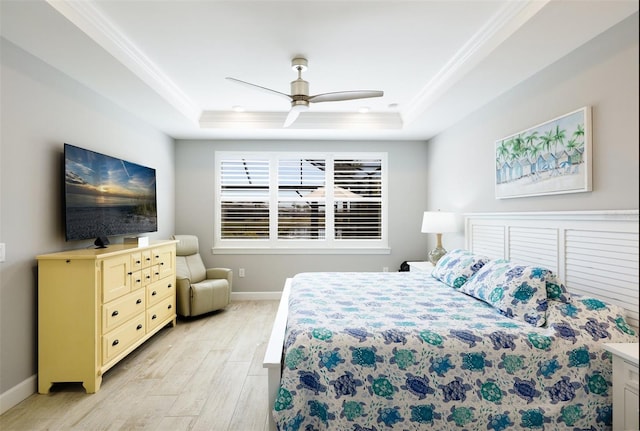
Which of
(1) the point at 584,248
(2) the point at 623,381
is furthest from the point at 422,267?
(2) the point at 623,381

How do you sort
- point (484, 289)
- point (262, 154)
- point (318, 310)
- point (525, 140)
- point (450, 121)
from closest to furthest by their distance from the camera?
point (318, 310)
point (484, 289)
point (525, 140)
point (450, 121)
point (262, 154)

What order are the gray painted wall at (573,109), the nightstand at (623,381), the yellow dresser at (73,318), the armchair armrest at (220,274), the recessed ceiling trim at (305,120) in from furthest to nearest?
1. the armchair armrest at (220,274)
2. the recessed ceiling trim at (305,120)
3. the yellow dresser at (73,318)
4. the gray painted wall at (573,109)
5. the nightstand at (623,381)

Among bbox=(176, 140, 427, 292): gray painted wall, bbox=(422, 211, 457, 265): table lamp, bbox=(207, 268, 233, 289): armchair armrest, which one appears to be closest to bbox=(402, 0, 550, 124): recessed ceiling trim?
bbox=(422, 211, 457, 265): table lamp

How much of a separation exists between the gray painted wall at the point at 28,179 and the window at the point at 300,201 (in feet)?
7.62

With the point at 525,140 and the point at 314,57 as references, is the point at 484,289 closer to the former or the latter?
the point at 525,140

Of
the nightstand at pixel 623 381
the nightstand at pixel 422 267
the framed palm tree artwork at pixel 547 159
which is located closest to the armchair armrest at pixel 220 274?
the nightstand at pixel 422 267

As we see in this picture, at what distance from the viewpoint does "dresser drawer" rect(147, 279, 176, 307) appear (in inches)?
136

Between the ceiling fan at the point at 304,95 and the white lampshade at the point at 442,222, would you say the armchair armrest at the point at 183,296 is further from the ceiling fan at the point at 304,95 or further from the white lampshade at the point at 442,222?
the white lampshade at the point at 442,222

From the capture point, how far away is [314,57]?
2.99 metres

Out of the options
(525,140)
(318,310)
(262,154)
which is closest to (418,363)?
(318,310)

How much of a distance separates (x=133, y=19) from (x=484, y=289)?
3136 millimetres

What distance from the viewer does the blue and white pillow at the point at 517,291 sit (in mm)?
2133

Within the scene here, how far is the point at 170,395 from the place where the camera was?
2.54 m

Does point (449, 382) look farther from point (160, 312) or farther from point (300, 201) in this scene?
point (300, 201)
